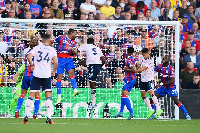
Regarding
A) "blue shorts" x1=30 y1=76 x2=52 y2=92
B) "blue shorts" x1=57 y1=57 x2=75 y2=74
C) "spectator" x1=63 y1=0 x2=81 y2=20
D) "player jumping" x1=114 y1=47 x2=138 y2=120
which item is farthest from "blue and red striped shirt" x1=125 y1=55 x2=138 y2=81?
"spectator" x1=63 y1=0 x2=81 y2=20

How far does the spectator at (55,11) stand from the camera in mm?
20844

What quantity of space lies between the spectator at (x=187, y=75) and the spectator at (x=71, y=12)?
158 inches

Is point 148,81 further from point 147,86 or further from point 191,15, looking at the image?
point 191,15

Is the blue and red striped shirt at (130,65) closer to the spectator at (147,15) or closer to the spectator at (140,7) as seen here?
the spectator at (147,15)

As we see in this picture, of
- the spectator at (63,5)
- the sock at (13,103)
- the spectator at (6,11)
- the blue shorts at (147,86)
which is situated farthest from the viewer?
the spectator at (63,5)

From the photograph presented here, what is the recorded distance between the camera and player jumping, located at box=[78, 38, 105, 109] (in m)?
17.6

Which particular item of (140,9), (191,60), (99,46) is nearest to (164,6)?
(140,9)

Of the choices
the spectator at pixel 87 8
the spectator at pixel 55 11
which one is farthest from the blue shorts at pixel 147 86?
the spectator at pixel 87 8

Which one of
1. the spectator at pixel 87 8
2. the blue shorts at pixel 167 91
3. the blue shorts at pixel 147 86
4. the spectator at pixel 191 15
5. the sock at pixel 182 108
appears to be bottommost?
the sock at pixel 182 108

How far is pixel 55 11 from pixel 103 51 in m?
2.90

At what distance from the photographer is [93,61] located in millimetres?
17641

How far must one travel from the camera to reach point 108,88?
18250 mm

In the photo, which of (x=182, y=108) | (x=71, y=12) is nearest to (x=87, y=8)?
(x=71, y=12)

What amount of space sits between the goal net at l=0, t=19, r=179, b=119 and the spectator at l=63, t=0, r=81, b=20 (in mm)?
1981
